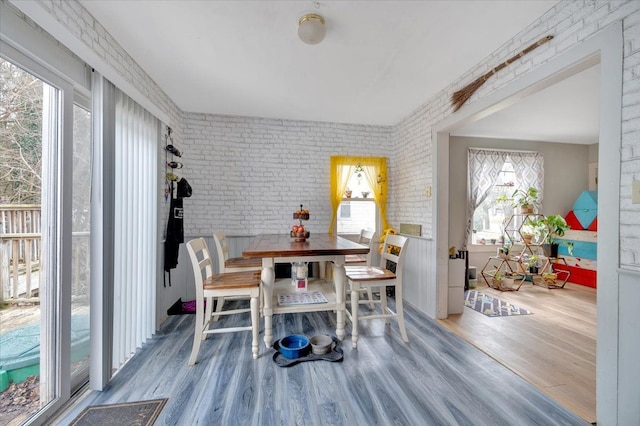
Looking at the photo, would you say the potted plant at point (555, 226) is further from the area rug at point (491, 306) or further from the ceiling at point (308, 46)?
the ceiling at point (308, 46)

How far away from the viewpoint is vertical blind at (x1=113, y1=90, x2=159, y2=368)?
6.84ft

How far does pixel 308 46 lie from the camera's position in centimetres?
217

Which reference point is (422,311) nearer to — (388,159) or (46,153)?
(388,159)

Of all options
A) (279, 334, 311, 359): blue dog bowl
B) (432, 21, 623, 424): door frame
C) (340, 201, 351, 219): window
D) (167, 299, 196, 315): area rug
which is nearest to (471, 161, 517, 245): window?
(340, 201, 351, 219): window

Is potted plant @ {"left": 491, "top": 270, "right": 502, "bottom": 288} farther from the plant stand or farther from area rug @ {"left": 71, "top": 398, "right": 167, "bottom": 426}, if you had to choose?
area rug @ {"left": 71, "top": 398, "right": 167, "bottom": 426}

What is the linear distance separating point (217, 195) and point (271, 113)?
138cm

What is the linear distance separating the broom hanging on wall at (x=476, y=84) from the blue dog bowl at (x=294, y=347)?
2.71 meters

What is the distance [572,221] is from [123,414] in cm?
677

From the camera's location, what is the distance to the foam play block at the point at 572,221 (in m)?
4.75

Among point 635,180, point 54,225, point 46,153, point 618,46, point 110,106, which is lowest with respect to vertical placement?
point 54,225

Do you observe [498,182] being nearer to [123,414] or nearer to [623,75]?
[623,75]

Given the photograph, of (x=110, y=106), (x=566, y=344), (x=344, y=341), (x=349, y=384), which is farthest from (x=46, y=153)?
(x=566, y=344)

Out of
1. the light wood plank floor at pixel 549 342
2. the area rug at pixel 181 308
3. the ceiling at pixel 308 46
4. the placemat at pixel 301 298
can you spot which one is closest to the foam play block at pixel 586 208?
the light wood plank floor at pixel 549 342

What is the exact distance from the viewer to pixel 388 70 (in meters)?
2.54
